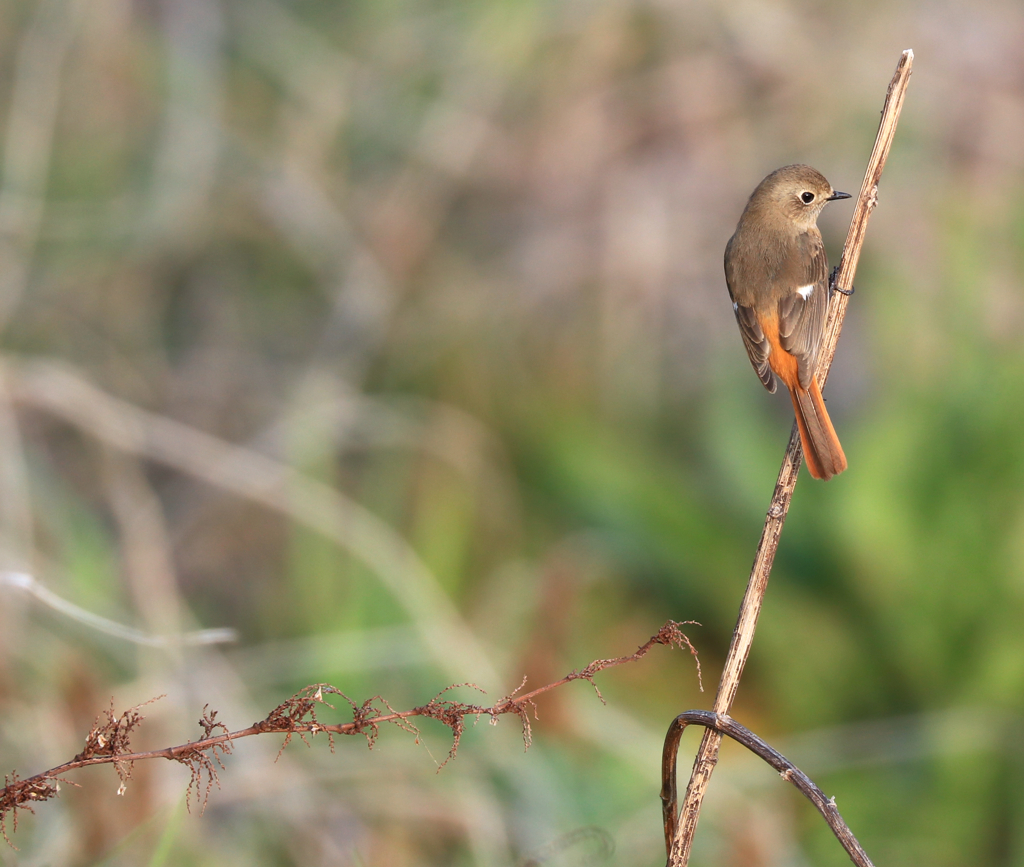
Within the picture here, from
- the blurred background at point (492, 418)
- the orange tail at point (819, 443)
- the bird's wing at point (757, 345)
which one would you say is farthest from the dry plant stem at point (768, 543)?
the bird's wing at point (757, 345)

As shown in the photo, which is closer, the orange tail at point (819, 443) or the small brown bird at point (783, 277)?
the orange tail at point (819, 443)

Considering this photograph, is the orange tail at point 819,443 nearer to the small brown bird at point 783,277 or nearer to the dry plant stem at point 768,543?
the small brown bird at point 783,277

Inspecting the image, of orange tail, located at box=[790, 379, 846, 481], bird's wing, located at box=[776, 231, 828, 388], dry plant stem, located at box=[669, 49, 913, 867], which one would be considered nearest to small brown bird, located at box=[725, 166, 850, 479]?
bird's wing, located at box=[776, 231, 828, 388]

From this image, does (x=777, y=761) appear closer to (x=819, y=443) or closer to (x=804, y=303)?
(x=819, y=443)

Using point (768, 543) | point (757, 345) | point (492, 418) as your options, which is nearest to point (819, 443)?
point (757, 345)

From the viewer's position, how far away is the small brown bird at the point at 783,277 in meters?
1.86

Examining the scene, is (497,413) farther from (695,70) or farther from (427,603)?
(695,70)

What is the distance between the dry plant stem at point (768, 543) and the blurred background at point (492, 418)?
1.63 feet

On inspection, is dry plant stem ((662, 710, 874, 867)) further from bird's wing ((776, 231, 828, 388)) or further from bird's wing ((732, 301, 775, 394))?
bird's wing ((732, 301, 775, 394))

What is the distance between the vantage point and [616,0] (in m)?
4.34

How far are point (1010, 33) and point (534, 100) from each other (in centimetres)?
217

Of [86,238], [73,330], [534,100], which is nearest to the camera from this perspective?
[86,238]

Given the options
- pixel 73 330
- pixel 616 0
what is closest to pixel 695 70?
pixel 616 0

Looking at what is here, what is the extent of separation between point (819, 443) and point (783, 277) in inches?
20.9
